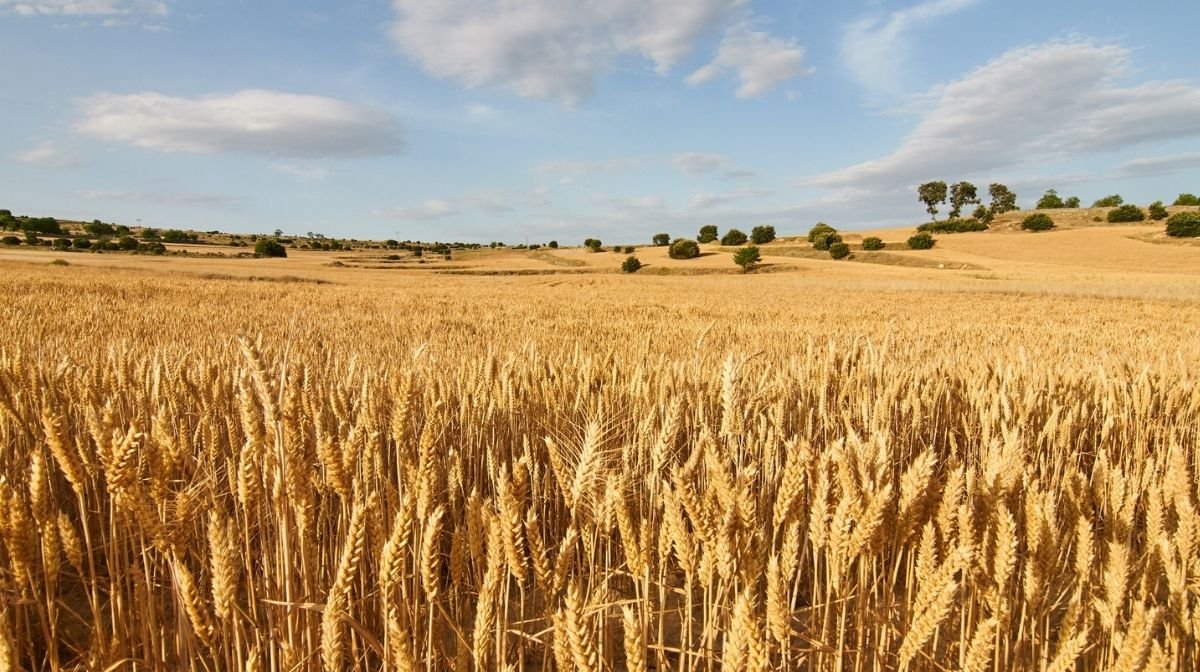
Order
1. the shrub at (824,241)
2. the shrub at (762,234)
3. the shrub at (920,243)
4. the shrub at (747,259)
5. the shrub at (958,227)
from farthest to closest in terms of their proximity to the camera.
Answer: the shrub at (762,234) → the shrub at (958,227) → the shrub at (824,241) → the shrub at (920,243) → the shrub at (747,259)

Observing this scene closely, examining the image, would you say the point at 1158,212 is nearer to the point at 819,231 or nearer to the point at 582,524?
the point at 819,231

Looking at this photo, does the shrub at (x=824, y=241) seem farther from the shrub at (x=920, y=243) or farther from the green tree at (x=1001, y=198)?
the green tree at (x=1001, y=198)

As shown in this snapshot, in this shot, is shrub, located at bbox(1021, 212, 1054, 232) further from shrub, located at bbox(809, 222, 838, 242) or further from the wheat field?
the wheat field

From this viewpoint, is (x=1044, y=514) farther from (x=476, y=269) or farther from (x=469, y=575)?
(x=476, y=269)

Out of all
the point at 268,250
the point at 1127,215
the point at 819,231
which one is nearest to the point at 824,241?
the point at 819,231

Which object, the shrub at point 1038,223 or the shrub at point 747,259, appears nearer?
the shrub at point 747,259

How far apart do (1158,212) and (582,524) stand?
8351 cm

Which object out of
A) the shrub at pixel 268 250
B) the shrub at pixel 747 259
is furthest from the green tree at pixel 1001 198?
the shrub at pixel 268 250

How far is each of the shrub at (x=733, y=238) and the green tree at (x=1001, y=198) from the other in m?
42.1

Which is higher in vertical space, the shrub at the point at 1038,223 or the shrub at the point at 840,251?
the shrub at the point at 1038,223

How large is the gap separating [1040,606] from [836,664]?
54 centimetres

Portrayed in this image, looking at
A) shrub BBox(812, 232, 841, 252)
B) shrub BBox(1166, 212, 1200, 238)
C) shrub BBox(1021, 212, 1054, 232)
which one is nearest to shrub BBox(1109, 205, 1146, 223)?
shrub BBox(1021, 212, 1054, 232)

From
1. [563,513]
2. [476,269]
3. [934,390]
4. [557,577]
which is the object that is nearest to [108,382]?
[563,513]

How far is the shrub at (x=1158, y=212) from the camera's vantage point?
62.1m
